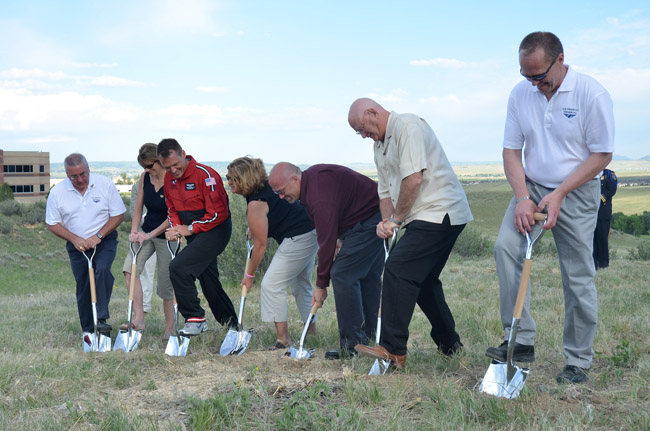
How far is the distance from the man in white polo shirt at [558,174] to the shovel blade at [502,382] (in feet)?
0.27

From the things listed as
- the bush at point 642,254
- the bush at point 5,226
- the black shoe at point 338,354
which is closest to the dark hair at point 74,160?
the black shoe at point 338,354

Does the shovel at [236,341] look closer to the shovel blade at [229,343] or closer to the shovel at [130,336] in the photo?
the shovel blade at [229,343]

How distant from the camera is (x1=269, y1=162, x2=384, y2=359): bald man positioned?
17.6 feet

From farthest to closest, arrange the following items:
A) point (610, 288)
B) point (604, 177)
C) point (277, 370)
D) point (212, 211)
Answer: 1. point (604, 177)
2. point (610, 288)
3. point (212, 211)
4. point (277, 370)

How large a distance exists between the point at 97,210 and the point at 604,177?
329 inches

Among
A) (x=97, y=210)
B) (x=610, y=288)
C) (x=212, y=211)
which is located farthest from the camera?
(x=610, y=288)

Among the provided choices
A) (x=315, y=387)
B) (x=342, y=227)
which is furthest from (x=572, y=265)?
(x=342, y=227)

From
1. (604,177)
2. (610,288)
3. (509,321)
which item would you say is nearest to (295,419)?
(509,321)

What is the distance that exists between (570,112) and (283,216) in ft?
9.34

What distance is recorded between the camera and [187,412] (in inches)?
157

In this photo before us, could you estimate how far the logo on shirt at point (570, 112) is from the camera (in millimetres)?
4238

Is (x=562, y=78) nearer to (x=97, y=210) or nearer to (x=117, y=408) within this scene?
(x=117, y=408)

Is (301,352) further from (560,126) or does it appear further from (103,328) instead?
(560,126)

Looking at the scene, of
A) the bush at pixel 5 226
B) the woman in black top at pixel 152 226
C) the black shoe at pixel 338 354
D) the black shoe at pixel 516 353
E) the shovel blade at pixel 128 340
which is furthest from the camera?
the bush at pixel 5 226
